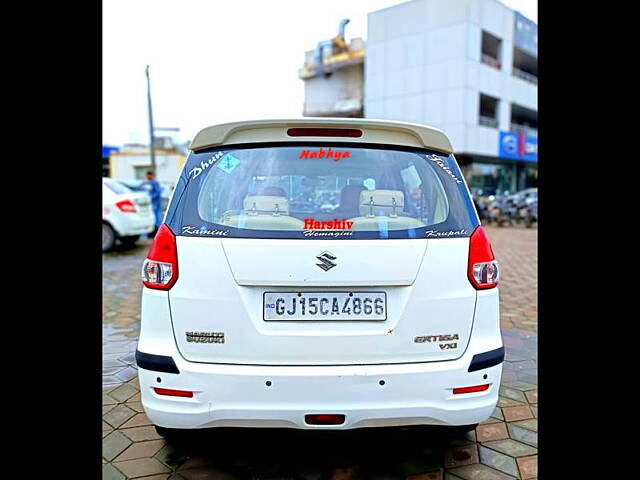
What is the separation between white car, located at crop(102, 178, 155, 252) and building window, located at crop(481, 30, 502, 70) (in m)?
25.2

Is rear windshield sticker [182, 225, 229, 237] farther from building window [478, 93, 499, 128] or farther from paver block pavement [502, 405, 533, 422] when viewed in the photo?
building window [478, 93, 499, 128]

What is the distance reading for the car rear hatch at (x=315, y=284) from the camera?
6.11ft

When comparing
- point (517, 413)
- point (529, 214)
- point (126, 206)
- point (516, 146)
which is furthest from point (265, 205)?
point (516, 146)

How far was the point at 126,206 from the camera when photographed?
29.8 ft

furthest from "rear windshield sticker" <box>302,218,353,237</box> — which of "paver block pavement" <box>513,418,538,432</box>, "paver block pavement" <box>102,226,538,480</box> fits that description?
"paver block pavement" <box>513,418,538,432</box>

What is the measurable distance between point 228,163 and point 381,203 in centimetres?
73

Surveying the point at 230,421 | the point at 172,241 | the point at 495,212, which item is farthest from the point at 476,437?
the point at 495,212

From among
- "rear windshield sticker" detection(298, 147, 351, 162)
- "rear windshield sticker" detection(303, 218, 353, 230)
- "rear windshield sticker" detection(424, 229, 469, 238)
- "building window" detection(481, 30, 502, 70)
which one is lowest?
"rear windshield sticker" detection(424, 229, 469, 238)

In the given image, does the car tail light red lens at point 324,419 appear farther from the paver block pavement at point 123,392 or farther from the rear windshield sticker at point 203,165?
the paver block pavement at point 123,392

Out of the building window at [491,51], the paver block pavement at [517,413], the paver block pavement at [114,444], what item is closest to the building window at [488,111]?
the building window at [491,51]

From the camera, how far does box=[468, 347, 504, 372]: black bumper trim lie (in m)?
1.97

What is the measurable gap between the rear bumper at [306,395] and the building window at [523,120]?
106 ft

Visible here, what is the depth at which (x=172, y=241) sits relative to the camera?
1979 mm
